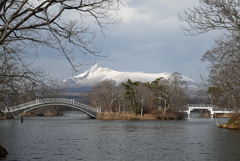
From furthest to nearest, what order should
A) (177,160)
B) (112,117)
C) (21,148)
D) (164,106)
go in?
(164,106)
(112,117)
(21,148)
(177,160)

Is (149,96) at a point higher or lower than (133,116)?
higher

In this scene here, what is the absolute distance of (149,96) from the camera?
5850 centimetres

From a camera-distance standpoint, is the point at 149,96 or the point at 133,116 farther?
the point at 149,96

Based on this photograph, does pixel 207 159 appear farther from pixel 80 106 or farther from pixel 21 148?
pixel 80 106

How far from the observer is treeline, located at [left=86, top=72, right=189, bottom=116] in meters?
57.3

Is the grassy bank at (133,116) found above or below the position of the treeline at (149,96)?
below

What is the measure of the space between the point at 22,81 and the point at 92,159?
4.82m

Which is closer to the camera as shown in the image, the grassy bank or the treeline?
the grassy bank

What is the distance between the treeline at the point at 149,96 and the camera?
Result: 2256 inches

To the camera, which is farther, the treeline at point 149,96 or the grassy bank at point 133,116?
the treeline at point 149,96

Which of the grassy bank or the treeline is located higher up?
the treeline

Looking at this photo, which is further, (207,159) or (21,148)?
(21,148)

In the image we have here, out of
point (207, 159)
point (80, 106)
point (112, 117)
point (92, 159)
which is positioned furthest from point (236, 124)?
point (80, 106)

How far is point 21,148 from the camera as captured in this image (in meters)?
16.4
